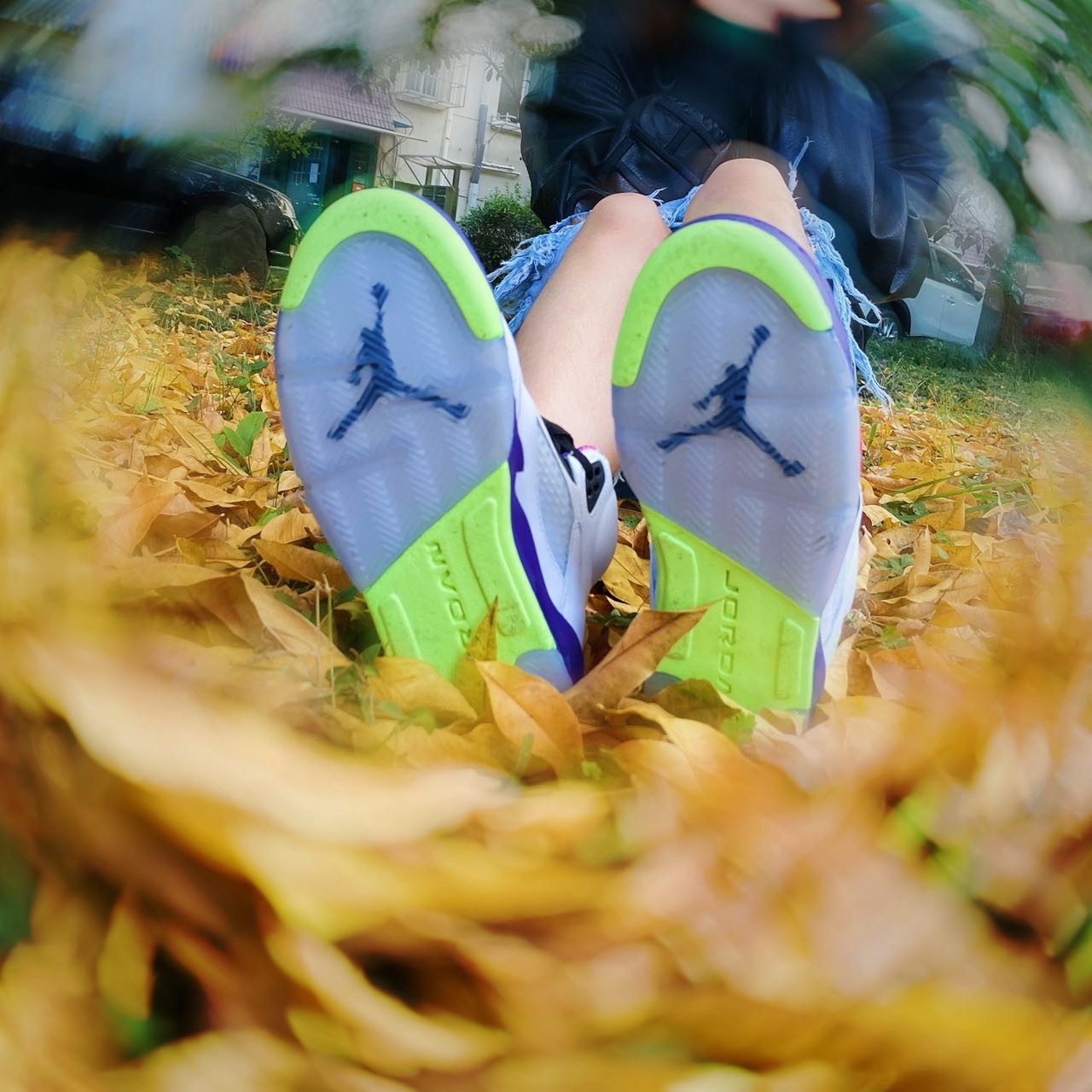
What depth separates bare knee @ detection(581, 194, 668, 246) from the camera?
2.56ft

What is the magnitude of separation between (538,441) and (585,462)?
0.11m

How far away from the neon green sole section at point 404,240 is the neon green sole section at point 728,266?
69 mm

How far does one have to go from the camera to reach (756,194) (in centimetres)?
63

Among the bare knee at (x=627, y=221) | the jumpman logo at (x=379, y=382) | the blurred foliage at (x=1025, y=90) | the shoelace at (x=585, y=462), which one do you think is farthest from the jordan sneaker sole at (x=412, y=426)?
the bare knee at (x=627, y=221)

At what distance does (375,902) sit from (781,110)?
0.41 meters

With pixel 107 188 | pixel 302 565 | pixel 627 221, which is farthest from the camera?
pixel 627 221

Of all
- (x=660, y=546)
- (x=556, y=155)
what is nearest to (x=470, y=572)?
(x=660, y=546)

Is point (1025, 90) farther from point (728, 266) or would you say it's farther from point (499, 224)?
point (499, 224)

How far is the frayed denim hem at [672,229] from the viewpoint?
718mm

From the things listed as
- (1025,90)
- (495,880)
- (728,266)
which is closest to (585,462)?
(728,266)

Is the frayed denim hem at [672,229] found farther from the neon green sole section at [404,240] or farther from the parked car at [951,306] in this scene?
the neon green sole section at [404,240]

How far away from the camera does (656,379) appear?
1.44ft

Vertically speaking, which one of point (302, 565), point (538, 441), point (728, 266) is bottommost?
point (302, 565)

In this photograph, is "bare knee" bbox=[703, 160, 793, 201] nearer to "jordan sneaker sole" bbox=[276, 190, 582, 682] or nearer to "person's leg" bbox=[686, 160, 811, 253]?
"person's leg" bbox=[686, 160, 811, 253]
